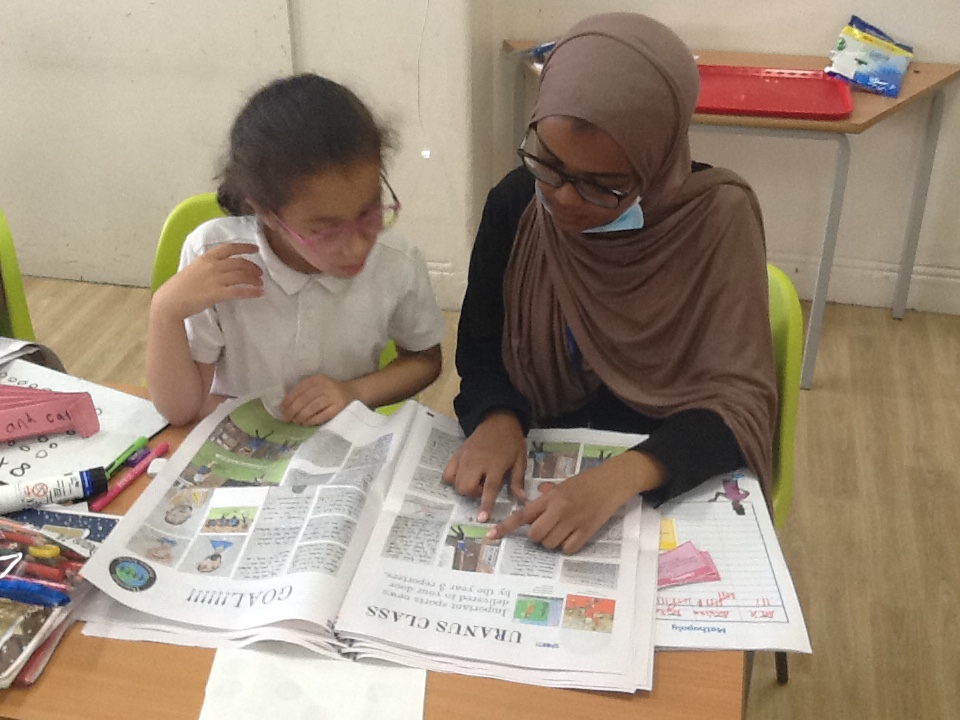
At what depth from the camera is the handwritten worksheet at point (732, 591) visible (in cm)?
81

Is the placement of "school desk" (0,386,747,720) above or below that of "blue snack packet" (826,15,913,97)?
below

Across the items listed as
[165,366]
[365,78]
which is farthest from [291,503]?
[365,78]

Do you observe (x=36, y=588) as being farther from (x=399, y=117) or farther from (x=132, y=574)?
(x=399, y=117)

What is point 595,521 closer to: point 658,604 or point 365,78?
point 658,604

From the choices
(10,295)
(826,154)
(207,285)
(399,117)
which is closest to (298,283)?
(207,285)

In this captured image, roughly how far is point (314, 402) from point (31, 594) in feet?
1.36

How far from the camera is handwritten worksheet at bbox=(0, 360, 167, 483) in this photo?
1058 mm

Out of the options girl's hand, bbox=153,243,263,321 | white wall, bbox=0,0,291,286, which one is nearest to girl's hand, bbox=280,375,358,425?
girl's hand, bbox=153,243,263,321

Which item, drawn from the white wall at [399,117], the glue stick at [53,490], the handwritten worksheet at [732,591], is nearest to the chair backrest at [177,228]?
the glue stick at [53,490]

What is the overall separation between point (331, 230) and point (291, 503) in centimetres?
35

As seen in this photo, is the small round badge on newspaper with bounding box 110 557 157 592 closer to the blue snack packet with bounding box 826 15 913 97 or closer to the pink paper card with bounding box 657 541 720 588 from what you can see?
the pink paper card with bounding box 657 541 720 588

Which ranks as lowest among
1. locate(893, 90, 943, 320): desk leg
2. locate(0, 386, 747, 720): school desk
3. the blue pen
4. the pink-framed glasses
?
locate(893, 90, 943, 320): desk leg

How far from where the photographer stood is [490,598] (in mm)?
853

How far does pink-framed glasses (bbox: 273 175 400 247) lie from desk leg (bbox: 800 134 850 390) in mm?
1321
